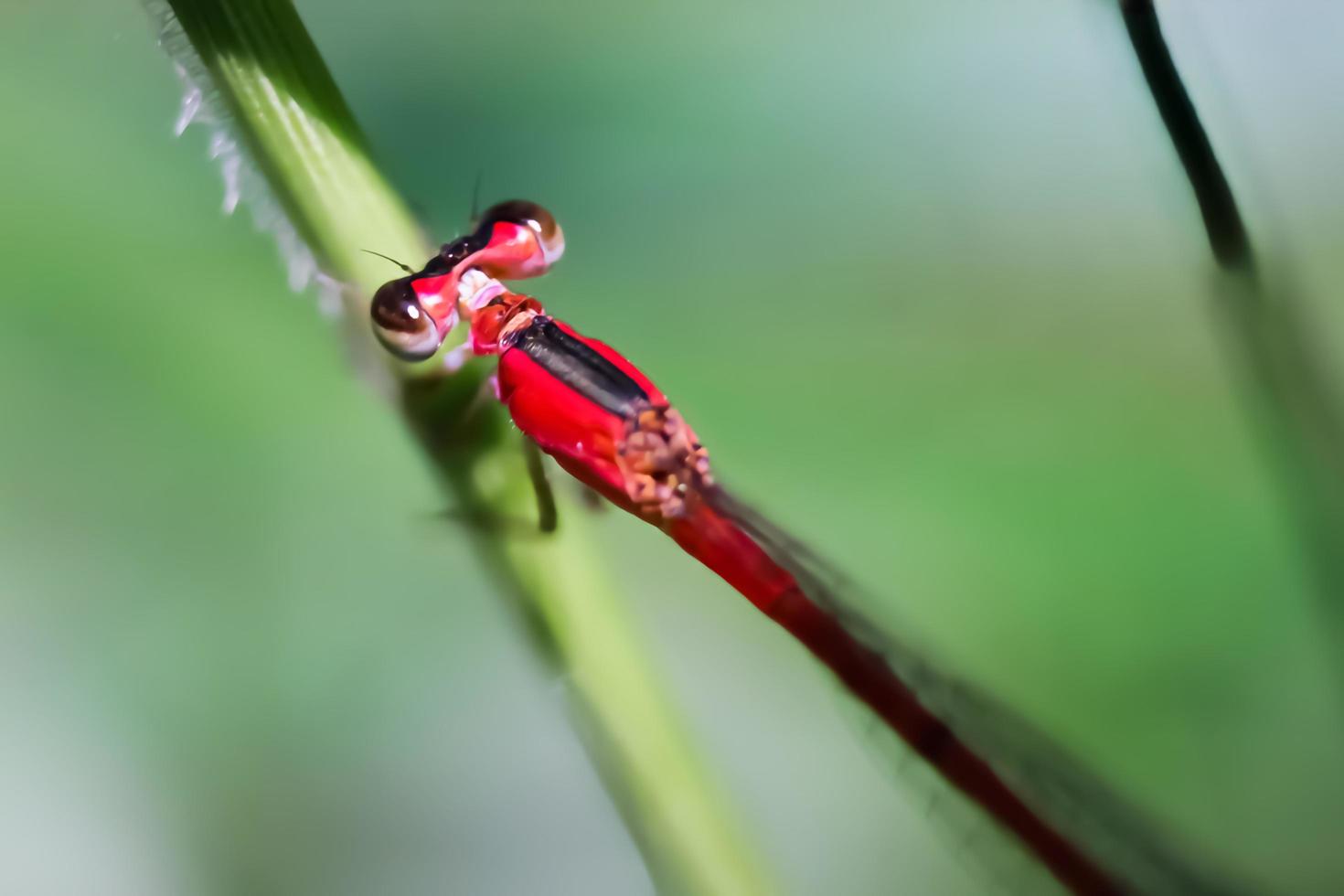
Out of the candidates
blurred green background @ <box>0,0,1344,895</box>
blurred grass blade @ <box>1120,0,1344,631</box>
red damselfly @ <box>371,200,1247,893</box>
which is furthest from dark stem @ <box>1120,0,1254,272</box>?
blurred green background @ <box>0,0,1344,895</box>

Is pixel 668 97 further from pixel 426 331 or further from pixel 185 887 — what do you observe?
pixel 185 887

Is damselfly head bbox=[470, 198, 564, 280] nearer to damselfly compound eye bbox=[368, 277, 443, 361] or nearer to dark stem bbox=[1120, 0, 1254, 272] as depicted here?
damselfly compound eye bbox=[368, 277, 443, 361]

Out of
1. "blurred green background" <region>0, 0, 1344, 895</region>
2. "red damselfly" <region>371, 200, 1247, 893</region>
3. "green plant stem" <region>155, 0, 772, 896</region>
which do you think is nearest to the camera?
"green plant stem" <region>155, 0, 772, 896</region>

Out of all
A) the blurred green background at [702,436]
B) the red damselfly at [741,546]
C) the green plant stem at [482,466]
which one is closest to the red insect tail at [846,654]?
the red damselfly at [741,546]

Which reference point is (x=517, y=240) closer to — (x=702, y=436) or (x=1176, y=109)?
(x=1176, y=109)

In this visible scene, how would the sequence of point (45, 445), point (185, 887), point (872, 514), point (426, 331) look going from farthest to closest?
point (872, 514) → point (45, 445) → point (185, 887) → point (426, 331)

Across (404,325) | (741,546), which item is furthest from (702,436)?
(404,325)

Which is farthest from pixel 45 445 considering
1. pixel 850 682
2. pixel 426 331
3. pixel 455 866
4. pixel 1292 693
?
pixel 1292 693
